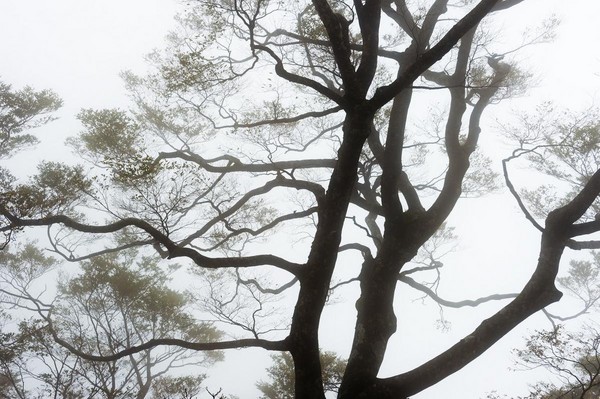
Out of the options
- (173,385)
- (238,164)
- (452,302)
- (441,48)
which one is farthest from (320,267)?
(173,385)

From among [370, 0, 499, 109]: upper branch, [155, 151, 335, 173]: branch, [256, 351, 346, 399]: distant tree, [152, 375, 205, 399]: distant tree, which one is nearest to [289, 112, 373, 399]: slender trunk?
[370, 0, 499, 109]: upper branch

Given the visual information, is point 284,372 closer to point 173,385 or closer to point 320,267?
point 173,385

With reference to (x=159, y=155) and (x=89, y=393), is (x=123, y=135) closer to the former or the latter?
(x=159, y=155)

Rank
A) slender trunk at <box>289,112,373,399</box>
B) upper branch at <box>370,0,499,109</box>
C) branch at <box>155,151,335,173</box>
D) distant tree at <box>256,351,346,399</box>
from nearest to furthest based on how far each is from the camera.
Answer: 1. upper branch at <box>370,0,499,109</box>
2. slender trunk at <box>289,112,373,399</box>
3. branch at <box>155,151,335,173</box>
4. distant tree at <box>256,351,346,399</box>

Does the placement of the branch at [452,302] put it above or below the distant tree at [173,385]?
below

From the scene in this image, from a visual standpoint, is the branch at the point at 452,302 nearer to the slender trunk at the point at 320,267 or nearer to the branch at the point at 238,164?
the branch at the point at 238,164

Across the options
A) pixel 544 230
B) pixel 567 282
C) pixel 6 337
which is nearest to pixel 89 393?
pixel 6 337

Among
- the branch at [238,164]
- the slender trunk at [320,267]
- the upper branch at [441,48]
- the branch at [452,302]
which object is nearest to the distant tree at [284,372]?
the branch at [452,302]

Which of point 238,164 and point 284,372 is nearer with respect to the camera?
point 238,164

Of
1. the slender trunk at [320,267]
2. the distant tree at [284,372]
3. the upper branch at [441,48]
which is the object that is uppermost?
the distant tree at [284,372]

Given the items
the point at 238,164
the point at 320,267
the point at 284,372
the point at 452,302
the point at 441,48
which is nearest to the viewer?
the point at 441,48

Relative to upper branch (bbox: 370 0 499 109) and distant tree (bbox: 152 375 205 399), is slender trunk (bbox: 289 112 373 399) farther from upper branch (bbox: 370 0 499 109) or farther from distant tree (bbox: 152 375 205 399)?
distant tree (bbox: 152 375 205 399)

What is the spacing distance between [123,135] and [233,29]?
7.27 ft

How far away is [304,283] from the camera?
3.04 meters
